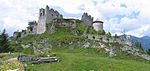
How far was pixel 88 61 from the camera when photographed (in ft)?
177

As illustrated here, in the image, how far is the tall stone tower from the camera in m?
124

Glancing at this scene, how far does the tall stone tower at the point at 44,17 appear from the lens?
124 metres

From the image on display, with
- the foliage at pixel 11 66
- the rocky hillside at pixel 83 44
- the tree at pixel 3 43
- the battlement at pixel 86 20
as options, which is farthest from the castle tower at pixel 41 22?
the foliage at pixel 11 66

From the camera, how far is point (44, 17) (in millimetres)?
124688

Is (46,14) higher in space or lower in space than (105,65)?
higher

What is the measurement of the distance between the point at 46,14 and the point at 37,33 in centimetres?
909

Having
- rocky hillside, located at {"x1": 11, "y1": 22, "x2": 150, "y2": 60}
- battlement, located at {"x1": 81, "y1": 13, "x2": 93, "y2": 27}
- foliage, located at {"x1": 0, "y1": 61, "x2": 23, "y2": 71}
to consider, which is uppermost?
battlement, located at {"x1": 81, "y1": 13, "x2": 93, "y2": 27}

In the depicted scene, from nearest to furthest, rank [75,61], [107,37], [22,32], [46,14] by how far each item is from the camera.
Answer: [75,61] → [107,37] → [46,14] → [22,32]

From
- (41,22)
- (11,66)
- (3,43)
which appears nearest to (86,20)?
(41,22)

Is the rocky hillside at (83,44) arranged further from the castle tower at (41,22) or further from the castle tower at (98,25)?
the castle tower at (41,22)

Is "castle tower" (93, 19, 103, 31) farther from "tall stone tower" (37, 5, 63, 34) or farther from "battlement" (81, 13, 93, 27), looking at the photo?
"tall stone tower" (37, 5, 63, 34)

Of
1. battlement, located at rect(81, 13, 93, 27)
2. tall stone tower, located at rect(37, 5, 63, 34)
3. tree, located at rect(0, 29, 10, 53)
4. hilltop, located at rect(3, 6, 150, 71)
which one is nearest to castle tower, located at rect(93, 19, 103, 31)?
hilltop, located at rect(3, 6, 150, 71)

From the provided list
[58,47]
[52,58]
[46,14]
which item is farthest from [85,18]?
[52,58]

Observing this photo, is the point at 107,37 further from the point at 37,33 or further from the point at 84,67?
the point at 84,67
